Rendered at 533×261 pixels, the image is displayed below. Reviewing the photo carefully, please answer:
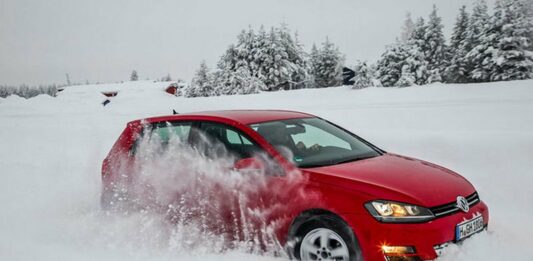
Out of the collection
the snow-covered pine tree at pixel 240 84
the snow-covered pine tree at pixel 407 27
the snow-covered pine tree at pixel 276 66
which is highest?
the snow-covered pine tree at pixel 407 27

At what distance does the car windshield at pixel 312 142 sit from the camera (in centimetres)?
442

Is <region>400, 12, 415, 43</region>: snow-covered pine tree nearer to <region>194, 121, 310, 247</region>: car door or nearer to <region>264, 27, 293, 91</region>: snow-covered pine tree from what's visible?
<region>264, 27, 293, 91</region>: snow-covered pine tree

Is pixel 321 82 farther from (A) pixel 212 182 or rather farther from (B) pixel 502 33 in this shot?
(A) pixel 212 182

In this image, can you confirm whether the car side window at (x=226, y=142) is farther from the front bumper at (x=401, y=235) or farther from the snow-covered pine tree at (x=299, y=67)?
the snow-covered pine tree at (x=299, y=67)

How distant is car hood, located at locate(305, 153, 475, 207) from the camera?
370 centimetres

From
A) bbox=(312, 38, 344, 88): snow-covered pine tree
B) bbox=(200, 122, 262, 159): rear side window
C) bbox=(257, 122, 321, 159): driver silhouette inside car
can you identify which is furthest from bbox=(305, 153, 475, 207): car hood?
bbox=(312, 38, 344, 88): snow-covered pine tree

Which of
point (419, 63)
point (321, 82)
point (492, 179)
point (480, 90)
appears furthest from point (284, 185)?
point (321, 82)

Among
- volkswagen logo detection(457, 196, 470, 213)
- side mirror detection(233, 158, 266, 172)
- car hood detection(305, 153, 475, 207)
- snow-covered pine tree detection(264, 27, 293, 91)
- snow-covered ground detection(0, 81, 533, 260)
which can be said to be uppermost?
snow-covered pine tree detection(264, 27, 293, 91)

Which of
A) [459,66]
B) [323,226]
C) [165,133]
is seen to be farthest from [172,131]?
[459,66]

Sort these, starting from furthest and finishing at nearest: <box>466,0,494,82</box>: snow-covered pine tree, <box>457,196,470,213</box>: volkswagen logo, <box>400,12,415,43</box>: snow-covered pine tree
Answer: <box>400,12,415,43</box>: snow-covered pine tree → <box>466,0,494,82</box>: snow-covered pine tree → <box>457,196,470,213</box>: volkswagen logo

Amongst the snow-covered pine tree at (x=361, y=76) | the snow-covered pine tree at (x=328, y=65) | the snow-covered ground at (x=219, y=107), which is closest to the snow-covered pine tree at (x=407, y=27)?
the snow-covered pine tree at (x=328, y=65)

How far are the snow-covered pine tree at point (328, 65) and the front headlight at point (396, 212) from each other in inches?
2371

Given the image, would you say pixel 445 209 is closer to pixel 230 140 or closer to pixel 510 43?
pixel 230 140

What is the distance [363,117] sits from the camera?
1565 cm
